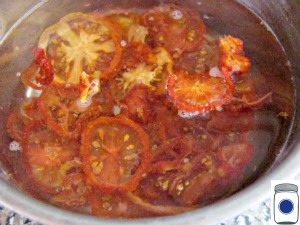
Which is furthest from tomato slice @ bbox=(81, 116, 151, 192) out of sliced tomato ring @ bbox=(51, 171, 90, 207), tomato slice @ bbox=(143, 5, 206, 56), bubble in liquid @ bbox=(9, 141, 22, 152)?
tomato slice @ bbox=(143, 5, 206, 56)

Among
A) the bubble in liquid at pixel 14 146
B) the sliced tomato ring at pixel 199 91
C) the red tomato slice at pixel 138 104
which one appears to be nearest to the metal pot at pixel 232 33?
the bubble in liquid at pixel 14 146

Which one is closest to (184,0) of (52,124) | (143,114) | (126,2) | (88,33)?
(126,2)

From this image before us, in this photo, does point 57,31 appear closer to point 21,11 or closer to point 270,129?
point 21,11

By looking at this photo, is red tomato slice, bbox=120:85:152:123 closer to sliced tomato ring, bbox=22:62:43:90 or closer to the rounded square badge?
sliced tomato ring, bbox=22:62:43:90

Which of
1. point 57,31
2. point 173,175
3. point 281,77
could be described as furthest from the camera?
point 57,31

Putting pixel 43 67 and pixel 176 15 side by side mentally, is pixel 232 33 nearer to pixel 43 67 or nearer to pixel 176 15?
pixel 176 15

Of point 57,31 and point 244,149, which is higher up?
point 57,31

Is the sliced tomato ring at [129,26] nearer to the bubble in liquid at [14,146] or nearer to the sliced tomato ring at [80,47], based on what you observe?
the sliced tomato ring at [80,47]
